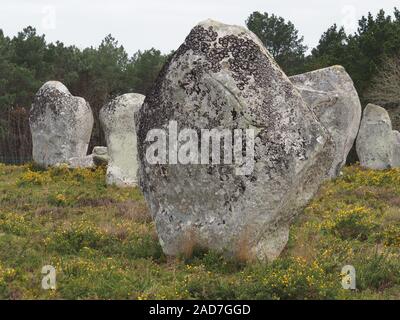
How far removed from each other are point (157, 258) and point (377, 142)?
18.1 m

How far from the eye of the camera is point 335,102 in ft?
69.7

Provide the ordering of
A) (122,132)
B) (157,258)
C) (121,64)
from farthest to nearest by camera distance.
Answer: (121,64) < (122,132) < (157,258)

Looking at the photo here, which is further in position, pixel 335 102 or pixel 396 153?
pixel 396 153

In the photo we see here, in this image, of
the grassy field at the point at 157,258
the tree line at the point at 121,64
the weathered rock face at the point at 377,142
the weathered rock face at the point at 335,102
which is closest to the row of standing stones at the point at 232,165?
the grassy field at the point at 157,258

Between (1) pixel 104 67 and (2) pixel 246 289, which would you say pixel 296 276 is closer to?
(2) pixel 246 289

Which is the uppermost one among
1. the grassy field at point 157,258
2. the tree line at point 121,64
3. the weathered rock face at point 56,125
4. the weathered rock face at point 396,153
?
the tree line at point 121,64

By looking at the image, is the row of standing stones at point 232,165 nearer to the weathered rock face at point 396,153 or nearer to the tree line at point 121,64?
the weathered rock face at point 396,153

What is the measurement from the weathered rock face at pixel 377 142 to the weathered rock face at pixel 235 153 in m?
17.2

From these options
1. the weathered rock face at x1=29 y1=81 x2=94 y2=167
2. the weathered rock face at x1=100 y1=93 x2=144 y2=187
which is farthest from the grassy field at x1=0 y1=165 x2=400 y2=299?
the weathered rock face at x1=29 y1=81 x2=94 y2=167

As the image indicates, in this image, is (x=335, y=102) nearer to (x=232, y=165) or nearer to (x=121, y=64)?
(x=232, y=165)

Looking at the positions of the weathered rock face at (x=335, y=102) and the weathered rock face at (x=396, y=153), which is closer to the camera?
the weathered rock face at (x=335, y=102)

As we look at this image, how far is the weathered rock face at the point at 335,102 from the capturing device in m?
20.8

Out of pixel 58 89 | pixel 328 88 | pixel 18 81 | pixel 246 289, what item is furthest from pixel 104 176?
pixel 18 81

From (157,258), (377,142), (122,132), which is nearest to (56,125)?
(122,132)
